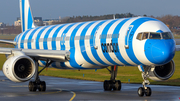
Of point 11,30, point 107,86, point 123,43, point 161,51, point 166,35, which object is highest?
point 11,30

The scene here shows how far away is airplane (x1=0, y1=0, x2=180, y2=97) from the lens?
63.0 ft

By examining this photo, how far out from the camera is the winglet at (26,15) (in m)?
37.3

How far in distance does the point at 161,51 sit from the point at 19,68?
9.64 metres

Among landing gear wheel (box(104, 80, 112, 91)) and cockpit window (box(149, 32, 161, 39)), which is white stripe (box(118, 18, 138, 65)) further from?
landing gear wheel (box(104, 80, 112, 91))

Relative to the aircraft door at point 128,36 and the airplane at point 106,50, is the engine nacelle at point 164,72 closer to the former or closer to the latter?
the airplane at point 106,50

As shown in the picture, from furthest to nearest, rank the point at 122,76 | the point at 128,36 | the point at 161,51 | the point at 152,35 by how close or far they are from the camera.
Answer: the point at 122,76 → the point at 128,36 → the point at 152,35 → the point at 161,51

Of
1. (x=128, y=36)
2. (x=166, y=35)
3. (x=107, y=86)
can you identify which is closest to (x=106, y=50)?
(x=128, y=36)

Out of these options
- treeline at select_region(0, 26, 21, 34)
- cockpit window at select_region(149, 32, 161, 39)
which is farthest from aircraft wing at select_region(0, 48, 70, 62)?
treeline at select_region(0, 26, 21, 34)

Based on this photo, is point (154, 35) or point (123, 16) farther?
point (123, 16)

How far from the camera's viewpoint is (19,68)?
74.4 ft

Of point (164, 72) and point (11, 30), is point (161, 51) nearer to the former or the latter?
point (164, 72)

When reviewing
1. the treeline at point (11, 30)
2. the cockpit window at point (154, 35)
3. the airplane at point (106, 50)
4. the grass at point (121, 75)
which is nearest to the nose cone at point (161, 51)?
the airplane at point (106, 50)

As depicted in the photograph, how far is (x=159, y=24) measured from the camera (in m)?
20.1

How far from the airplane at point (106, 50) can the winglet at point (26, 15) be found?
770 centimetres
